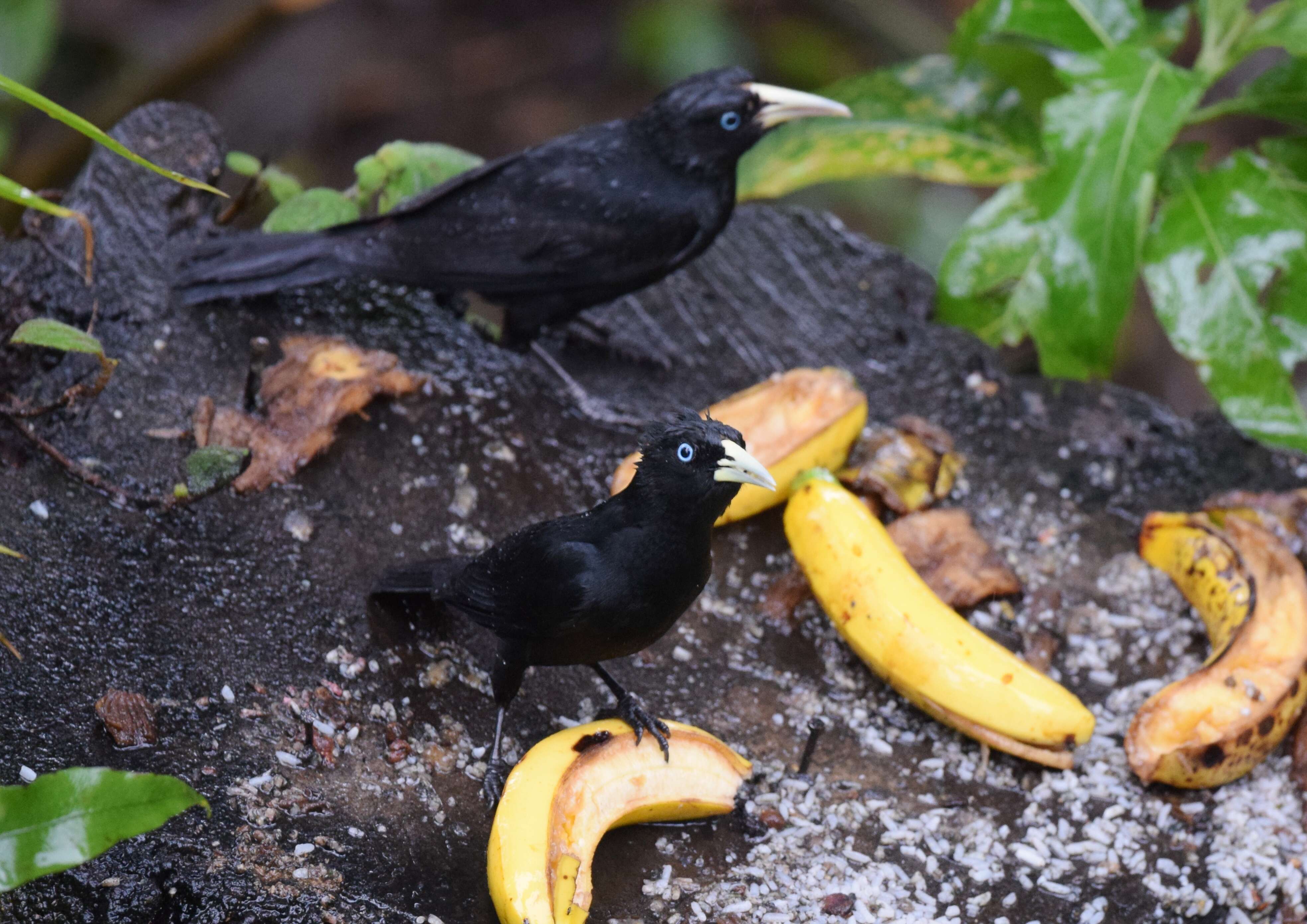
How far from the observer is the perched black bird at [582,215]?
3256mm

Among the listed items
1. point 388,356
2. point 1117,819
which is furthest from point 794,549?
point 388,356

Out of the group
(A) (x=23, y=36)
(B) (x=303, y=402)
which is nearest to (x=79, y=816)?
(B) (x=303, y=402)

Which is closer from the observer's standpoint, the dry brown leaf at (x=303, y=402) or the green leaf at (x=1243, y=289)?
the dry brown leaf at (x=303, y=402)

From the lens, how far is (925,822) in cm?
254

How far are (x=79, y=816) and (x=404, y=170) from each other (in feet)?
7.29

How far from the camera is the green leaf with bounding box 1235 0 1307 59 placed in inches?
135

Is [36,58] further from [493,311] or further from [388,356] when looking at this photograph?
[388,356]

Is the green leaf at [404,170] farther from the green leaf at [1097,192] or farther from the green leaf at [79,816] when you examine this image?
the green leaf at [79,816]

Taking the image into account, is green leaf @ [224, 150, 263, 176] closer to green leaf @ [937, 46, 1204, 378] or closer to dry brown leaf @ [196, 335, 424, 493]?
dry brown leaf @ [196, 335, 424, 493]

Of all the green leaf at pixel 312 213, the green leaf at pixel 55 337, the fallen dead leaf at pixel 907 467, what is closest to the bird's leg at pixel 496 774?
the green leaf at pixel 55 337

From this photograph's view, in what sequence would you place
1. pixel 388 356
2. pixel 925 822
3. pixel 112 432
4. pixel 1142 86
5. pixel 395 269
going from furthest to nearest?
pixel 1142 86
pixel 395 269
pixel 388 356
pixel 112 432
pixel 925 822

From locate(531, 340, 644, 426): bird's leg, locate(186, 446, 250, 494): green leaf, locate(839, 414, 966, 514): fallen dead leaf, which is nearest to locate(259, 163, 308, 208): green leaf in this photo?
locate(531, 340, 644, 426): bird's leg

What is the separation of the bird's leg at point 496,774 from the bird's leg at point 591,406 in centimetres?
109

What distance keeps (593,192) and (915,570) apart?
1324mm
